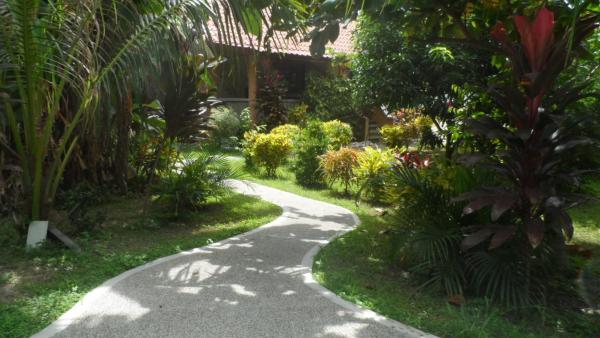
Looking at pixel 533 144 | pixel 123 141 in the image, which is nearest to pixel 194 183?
pixel 123 141

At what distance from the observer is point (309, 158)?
10.6 metres

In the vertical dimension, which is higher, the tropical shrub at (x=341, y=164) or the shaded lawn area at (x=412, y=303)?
the tropical shrub at (x=341, y=164)

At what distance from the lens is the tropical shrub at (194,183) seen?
7117 mm

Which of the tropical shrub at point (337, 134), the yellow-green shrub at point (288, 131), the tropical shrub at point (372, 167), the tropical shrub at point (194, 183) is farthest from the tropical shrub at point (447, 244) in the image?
the yellow-green shrub at point (288, 131)

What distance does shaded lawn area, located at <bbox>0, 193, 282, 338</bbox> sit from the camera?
3984 millimetres

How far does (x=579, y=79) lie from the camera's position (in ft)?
20.7

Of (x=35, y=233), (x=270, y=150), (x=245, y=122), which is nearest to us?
(x=35, y=233)

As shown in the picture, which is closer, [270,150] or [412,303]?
[412,303]

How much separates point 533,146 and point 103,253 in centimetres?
422

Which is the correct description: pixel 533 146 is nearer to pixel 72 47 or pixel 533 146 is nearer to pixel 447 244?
pixel 447 244

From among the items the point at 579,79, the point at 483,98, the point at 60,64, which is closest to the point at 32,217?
the point at 60,64

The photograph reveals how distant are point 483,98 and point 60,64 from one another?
4.48 metres

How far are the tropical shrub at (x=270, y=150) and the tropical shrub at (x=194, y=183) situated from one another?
10.7 ft

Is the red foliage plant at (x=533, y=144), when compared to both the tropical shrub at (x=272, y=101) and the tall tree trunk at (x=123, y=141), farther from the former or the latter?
the tropical shrub at (x=272, y=101)
